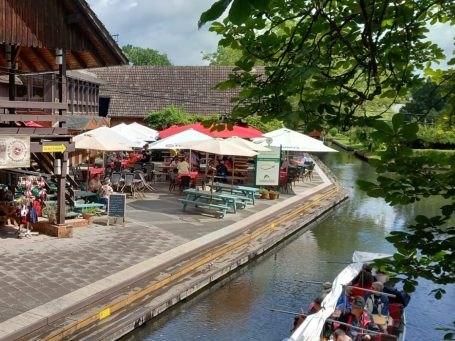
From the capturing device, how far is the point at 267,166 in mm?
23844

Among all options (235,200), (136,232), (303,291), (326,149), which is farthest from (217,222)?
(326,149)

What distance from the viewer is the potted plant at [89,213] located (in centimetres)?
1622

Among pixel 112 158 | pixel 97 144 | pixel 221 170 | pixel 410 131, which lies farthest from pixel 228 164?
pixel 410 131

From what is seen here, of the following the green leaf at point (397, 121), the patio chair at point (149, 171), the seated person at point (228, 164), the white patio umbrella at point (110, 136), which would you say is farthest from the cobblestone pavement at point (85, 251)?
the green leaf at point (397, 121)

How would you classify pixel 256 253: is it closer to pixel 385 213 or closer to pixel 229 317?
pixel 229 317

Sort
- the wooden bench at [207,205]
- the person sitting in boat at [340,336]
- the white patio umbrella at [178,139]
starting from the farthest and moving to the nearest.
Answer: the white patio umbrella at [178,139] < the wooden bench at [207,205] < the person sitting in boat at [340,336]

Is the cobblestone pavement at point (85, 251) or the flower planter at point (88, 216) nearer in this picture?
the cobblestone pavement at point (85, 251)

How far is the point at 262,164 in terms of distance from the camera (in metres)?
23.8

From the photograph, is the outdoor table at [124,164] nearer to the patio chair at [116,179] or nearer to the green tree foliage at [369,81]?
the patio chair at [116,179]

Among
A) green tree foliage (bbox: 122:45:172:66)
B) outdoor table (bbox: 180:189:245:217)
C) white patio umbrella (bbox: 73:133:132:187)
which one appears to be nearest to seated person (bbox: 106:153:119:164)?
white patio umbrella (bbox: 73:133:132:187)

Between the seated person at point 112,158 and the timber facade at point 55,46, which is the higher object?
the timber facade at point 55,46

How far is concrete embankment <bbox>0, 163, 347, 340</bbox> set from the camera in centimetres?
922

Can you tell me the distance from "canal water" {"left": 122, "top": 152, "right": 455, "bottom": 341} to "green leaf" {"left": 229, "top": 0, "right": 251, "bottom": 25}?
6.41 m

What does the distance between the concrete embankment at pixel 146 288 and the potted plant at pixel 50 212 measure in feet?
11.7
